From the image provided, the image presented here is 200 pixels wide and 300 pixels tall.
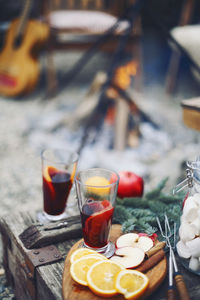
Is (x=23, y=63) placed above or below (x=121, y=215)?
below

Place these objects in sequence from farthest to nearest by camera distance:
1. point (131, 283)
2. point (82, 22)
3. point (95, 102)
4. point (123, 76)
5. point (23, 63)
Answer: point (23, 63), point (82, 22), point (95, 102), point (123, 76), point (131, 283)

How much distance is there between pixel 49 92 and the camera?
11.7 feet

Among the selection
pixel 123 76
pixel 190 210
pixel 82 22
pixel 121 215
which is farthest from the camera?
pixel 82 22

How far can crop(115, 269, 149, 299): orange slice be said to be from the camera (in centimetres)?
75

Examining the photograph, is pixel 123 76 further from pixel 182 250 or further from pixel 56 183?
pixel 182 250

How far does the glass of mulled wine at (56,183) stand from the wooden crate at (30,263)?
2.9 inches

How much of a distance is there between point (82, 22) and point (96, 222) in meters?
2.58

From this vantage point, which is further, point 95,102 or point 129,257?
point 95,102

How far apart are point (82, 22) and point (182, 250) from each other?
2.65 metres

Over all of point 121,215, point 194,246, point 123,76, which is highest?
point 194,246

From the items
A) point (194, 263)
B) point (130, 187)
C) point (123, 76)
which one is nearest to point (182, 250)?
point (194, 263)

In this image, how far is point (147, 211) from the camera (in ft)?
3.62

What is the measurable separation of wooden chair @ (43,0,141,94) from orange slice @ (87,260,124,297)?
2.67m

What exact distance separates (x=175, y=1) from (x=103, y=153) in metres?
3.13
